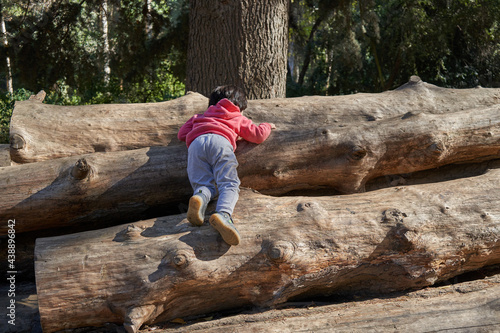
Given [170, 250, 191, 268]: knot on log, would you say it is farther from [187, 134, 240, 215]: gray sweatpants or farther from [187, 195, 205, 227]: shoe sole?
[187, 134, 240, 215]: gray sweatpants

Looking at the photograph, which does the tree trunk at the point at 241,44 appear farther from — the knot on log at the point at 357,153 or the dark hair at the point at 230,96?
the knot on log at the point at 357,153

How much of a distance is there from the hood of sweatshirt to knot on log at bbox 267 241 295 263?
3.94 ft

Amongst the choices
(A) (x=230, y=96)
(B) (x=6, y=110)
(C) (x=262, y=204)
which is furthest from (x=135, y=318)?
(B) (x=6, y=110)

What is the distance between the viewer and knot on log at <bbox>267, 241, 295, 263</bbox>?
10.7 feet

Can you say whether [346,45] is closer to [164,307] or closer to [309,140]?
[309,140]

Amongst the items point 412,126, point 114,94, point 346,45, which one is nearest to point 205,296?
point 412,126

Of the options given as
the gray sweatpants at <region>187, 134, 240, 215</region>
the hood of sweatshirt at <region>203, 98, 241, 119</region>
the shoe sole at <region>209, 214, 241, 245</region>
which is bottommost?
the shoe sole at <region>209, 214, 241, 245</region>

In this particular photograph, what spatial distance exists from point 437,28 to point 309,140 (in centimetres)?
892

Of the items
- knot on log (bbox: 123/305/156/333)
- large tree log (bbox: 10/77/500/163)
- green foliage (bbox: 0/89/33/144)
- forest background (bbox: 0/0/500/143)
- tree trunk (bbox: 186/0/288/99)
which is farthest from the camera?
green foliage (bbox: 0/89/33/144)

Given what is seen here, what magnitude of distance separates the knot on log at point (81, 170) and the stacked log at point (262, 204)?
2 cm

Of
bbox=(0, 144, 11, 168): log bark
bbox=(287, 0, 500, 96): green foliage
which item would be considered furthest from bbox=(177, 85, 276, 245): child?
bbox=(287, 0, 500, 96): green foliage

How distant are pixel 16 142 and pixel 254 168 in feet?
7.22

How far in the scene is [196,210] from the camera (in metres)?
3.37

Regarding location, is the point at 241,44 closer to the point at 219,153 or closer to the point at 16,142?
the point at 219,153
